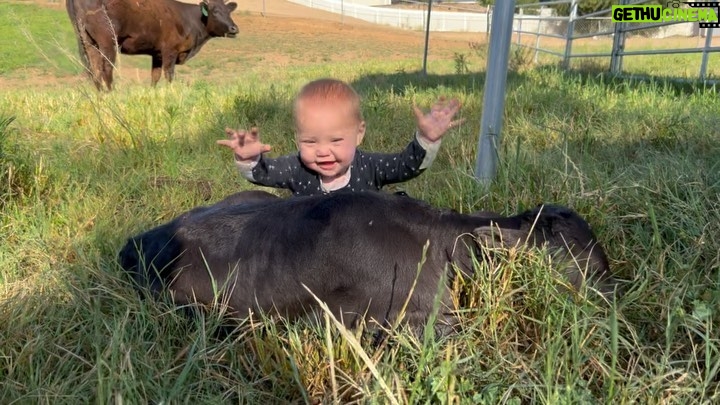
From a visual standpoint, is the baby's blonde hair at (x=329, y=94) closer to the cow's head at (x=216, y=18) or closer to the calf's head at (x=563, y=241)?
the calf's head at (x=563, y=241)

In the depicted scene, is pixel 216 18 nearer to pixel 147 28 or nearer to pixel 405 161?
pixel 147 28

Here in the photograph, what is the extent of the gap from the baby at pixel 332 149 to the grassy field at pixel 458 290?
14.0 inches

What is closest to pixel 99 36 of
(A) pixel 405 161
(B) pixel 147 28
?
(B) pixel 147 28

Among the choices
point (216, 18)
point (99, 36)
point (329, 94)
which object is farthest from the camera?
point (216, 18)

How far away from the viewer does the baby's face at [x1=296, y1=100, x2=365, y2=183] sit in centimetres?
259

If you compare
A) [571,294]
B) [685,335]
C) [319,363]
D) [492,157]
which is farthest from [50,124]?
[685,335]

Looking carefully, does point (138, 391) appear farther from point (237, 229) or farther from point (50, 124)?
point (50, 124)

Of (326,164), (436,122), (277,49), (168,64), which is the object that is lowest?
(326,164)

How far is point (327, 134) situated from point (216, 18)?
431 inches

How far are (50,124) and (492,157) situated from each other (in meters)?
4.05

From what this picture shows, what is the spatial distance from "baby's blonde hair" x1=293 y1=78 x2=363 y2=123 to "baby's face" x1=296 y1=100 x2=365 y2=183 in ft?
0.06

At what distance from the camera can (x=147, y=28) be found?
34.5ft

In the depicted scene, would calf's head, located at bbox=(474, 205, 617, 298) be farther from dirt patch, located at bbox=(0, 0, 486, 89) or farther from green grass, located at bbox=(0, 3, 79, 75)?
green grass, located at bbox=(0, 3, 79, 75)

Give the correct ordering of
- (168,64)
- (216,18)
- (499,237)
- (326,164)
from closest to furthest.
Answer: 1. (499,237)
2. (326,164)
3. (168,64)
4. (216,18)
